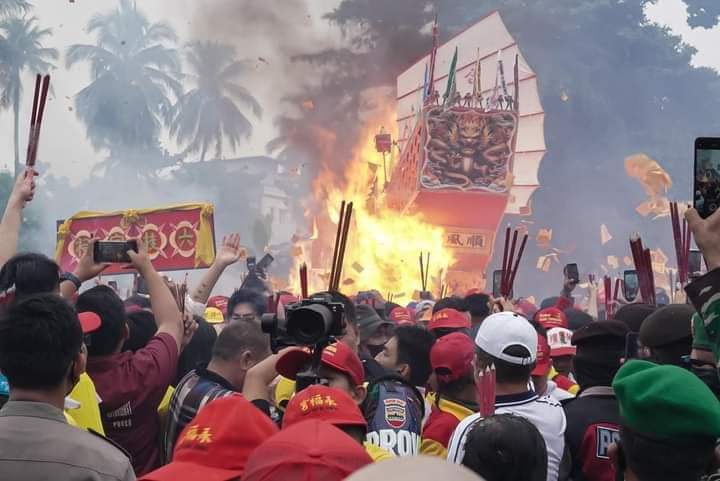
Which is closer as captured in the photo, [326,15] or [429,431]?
[429,431]

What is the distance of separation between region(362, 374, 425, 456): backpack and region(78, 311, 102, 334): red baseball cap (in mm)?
948

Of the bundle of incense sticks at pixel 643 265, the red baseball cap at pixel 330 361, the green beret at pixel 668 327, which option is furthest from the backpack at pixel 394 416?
the bundle of incense sticks at pixel 643 265

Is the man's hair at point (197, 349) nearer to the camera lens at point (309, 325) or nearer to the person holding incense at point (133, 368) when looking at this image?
the person holding incense at point (133, 368)

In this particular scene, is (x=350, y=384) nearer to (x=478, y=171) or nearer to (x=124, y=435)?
(x=124, y=435)

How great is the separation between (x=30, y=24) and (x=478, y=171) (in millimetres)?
13087

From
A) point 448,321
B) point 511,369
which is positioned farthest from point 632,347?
point 448,321

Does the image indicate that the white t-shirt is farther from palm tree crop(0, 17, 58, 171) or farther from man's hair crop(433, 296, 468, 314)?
palm tree crop(0, 17, 58, 171)

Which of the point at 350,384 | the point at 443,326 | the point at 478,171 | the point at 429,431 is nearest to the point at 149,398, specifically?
the point at 350,384

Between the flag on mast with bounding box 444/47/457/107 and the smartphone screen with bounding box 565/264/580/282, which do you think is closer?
the smartphone screen with bounding box 565/264/580/282

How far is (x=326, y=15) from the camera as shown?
97.3 feet

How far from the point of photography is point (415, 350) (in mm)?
4148

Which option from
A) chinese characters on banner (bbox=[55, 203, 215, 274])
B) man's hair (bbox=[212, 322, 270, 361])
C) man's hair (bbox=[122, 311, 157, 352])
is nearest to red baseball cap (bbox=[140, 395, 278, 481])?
man's hair (bbox=[212, 322, 270, 361])

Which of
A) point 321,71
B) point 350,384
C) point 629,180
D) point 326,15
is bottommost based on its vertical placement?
point 350,384

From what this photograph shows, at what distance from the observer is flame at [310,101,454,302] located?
2325 cm
